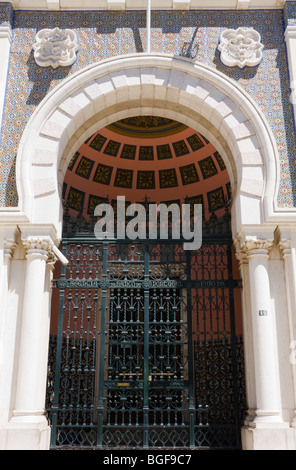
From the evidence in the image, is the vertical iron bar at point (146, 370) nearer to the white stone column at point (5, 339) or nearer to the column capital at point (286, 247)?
the white stone column at point (5, 339)

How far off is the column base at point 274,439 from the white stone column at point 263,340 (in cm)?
8

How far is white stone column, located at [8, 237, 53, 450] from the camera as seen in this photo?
671 centimetres

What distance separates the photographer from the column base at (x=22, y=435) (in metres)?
6.62

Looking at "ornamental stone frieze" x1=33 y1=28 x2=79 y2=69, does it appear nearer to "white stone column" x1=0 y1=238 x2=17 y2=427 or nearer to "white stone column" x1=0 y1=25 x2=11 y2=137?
"white stone column" x1=0 y1=25 x2=11 y2=137

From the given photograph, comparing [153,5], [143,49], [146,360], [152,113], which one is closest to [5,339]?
[146,360]

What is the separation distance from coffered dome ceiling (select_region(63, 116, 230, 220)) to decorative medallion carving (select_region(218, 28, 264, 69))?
11.9ft

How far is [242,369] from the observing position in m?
8.71

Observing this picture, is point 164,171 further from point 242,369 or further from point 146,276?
point 242,369

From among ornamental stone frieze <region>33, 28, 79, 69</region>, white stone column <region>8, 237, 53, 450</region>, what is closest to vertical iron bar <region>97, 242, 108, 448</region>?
white stone column <region>8, 237, 53, 450</region>

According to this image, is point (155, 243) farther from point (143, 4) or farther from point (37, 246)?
point (143, 4)

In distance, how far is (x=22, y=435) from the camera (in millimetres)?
6664
